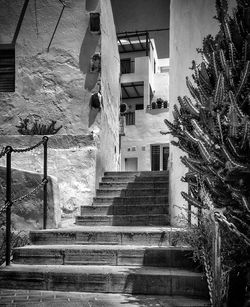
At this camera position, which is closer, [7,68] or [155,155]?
[7,68]

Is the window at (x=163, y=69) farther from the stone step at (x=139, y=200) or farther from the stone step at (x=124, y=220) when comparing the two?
the stone step at (x=124, y=220)

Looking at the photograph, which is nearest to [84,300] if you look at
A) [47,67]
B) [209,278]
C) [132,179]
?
[209,278]

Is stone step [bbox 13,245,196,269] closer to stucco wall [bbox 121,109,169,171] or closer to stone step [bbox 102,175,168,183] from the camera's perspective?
stone step [bbox 102,175,168,183]

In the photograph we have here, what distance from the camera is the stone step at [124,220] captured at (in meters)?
5.66

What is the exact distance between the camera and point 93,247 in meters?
4.10

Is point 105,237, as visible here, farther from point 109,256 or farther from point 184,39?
point 184,39

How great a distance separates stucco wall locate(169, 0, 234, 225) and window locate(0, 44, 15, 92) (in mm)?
3440

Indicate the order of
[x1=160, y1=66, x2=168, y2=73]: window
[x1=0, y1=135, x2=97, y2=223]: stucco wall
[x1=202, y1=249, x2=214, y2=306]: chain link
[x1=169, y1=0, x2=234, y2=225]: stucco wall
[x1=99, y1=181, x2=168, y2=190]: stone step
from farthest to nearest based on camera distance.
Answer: [x1=160, y1=66, x2=168, y2=73]: window < [x1=99, y1=181, x2=168, y2=190]: stone step < [x1=0, y1=135, x2=97, y2=223]: stucco wall < [x1=169, y1=0, x2=234, y2=225]: stucco wall < [x1=202, y1=249, x2=214, y2=306]: chain link

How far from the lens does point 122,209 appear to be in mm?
6094

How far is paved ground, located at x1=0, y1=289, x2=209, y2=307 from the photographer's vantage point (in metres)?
3.04

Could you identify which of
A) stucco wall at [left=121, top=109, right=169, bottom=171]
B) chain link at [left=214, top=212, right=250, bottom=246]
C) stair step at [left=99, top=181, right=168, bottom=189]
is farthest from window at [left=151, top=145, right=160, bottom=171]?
chain link at [left=214, top=212, right=250, bottom=246]

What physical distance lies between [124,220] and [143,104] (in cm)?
1581

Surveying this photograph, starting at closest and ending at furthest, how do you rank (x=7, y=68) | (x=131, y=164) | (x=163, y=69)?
(x=7, y=68)
(x=131, y=164)
(x=163, y=69)

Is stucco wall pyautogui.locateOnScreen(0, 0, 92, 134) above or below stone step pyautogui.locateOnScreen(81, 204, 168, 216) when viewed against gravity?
above
